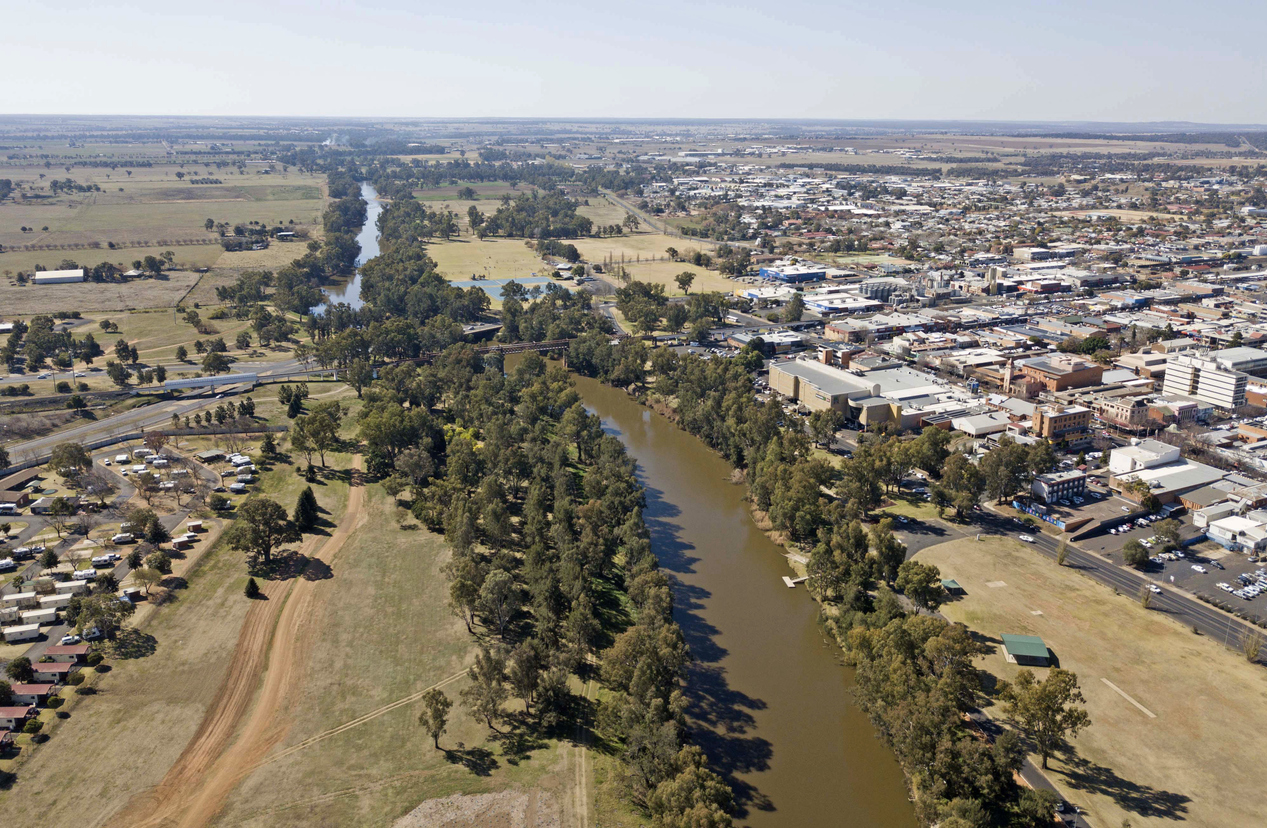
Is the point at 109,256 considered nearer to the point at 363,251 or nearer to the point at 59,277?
the point at 59,277

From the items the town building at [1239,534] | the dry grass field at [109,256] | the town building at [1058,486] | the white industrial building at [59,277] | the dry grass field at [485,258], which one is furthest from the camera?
the dry grass field at [485,258]

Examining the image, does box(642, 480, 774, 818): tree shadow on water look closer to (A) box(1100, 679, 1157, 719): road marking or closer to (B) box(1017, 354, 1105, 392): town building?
(A) box(1100, 679, 1157, 719): road marking

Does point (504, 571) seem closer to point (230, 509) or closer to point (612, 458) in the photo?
point (612, 458)

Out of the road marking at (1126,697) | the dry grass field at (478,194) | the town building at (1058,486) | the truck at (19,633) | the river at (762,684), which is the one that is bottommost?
the river at (762,684)

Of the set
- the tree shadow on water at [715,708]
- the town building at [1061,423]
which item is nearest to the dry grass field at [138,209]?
the tree shadow on water at [715,708]

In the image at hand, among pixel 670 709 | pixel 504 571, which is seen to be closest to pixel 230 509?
pixel 504 571

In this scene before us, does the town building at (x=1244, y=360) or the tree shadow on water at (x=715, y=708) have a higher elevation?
the town building at (x=1244, y=360)

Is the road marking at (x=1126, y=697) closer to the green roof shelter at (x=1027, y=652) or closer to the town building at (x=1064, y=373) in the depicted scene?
the green roof shelter at (x=1027, y=652)

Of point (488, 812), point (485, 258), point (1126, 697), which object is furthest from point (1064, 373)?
point (485, 258)
